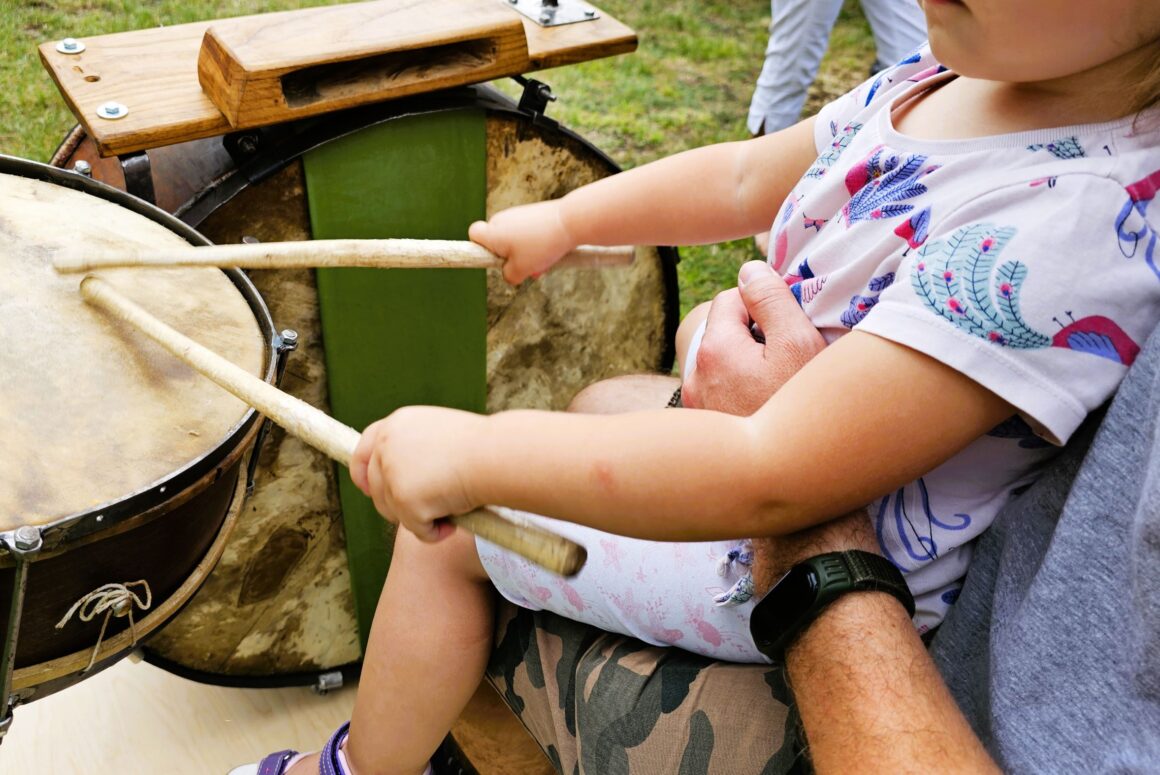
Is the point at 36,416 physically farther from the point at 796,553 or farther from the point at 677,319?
the point at 677,319

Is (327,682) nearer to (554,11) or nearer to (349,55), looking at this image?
(349,55)

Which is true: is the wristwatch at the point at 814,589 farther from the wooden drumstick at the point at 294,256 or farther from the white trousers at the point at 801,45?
the white trousers at the point at 801,45

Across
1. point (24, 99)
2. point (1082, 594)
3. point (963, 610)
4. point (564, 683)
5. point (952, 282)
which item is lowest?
point (24, 99)

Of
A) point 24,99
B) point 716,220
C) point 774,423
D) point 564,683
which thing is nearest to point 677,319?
point 716,220

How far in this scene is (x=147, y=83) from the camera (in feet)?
4.95

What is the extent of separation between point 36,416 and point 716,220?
2.87 feet

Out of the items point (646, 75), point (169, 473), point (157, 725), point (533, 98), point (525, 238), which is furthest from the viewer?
point (646, 75)

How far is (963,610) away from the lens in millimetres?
1099

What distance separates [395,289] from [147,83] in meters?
0.46

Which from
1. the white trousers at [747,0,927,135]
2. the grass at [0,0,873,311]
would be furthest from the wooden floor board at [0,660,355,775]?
the white trousers at [747,0,927,135]

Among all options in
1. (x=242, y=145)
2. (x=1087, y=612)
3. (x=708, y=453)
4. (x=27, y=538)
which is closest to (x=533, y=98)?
(x=242, y=145)

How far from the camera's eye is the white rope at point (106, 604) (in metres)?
1.15

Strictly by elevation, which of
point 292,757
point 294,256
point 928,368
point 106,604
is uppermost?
point 928,368

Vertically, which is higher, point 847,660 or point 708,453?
point 708,453
